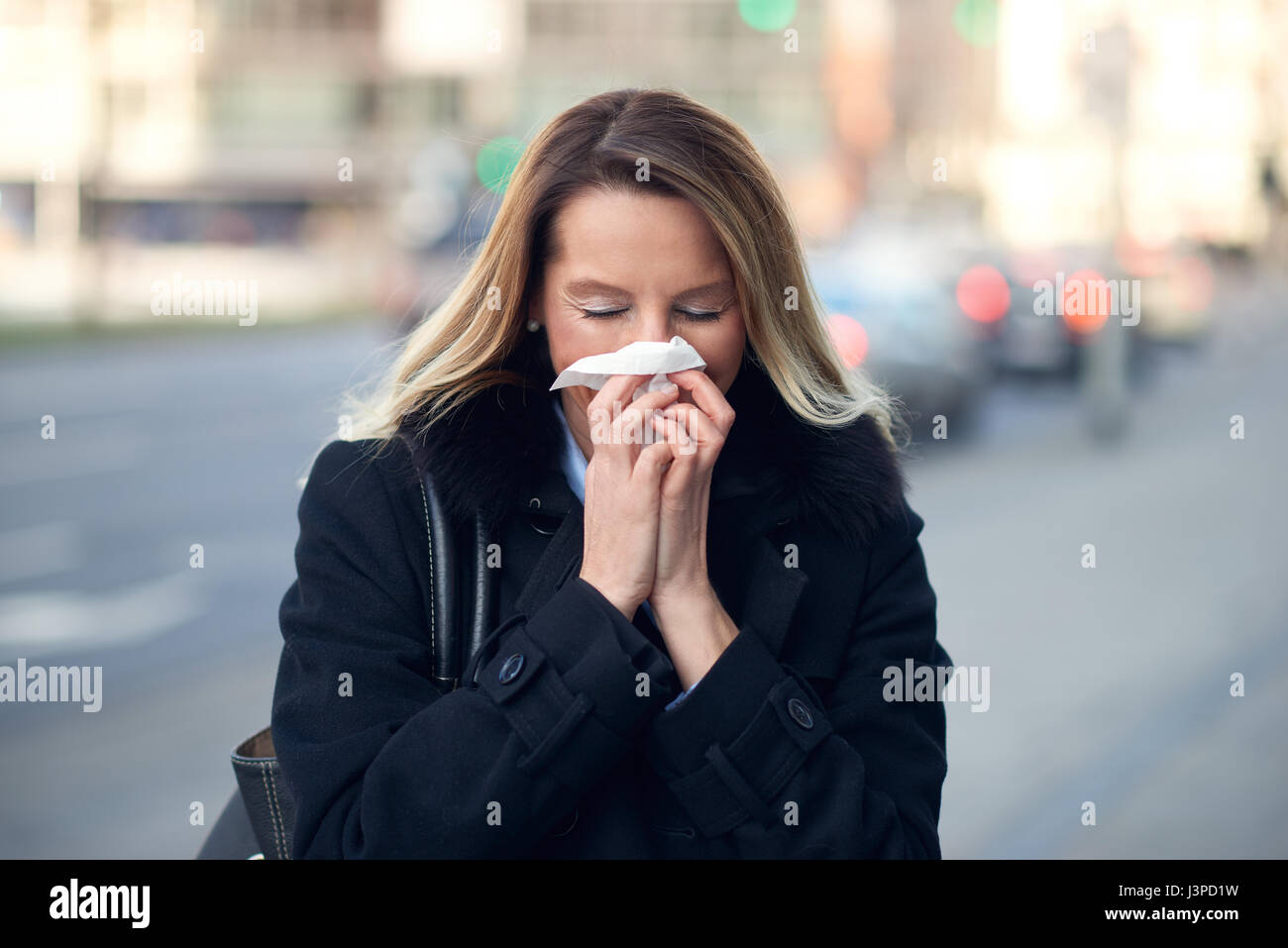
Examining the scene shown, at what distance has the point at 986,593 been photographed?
755cm

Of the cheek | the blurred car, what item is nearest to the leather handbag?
the cheek

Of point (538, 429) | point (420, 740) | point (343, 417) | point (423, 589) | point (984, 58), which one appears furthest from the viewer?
point (984, 58)

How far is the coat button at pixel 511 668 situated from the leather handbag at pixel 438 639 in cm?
10

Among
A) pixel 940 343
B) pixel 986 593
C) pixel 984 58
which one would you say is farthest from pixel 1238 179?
pixel 986 593

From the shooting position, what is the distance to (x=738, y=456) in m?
2.12

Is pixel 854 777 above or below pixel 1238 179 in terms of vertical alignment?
below

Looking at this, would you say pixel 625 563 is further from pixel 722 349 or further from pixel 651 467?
pixel 722 349

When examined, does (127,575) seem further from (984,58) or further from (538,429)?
(984,58)

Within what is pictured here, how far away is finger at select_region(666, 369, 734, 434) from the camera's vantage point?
1842mm

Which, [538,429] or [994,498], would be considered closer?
[538,429]

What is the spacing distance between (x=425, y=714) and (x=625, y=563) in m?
0.31

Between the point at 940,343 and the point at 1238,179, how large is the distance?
217 ft

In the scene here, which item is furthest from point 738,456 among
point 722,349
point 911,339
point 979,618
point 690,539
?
point 911,339

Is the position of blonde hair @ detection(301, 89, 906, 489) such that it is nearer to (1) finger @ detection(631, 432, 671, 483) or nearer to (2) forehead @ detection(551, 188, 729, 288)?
(2) forehead @ detection(551, 188, 729, 288)
